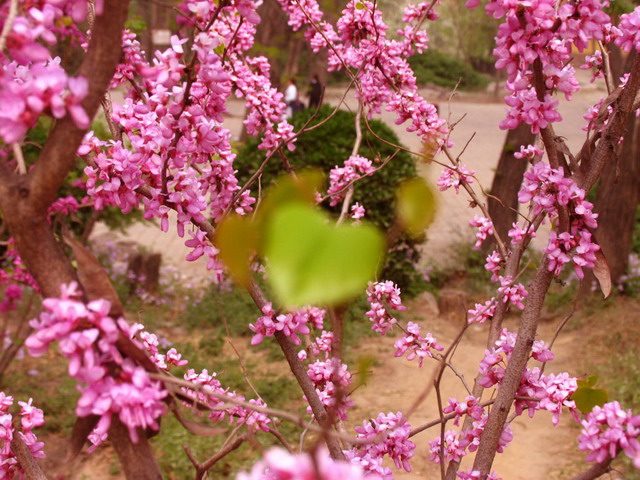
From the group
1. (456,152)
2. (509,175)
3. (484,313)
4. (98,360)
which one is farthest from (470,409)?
(456,152)

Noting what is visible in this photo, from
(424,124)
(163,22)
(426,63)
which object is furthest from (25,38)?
(426,63)

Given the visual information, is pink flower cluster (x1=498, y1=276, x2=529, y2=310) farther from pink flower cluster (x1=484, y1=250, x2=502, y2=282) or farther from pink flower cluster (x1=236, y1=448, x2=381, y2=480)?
pink flower cluster (x1=236, y1=448, x2=381, y2=480)

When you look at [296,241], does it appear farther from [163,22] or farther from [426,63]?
[426,63]

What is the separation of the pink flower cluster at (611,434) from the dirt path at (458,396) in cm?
269

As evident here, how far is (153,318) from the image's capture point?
6.88 meters

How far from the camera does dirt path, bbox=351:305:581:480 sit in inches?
171

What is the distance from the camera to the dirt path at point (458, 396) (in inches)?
171

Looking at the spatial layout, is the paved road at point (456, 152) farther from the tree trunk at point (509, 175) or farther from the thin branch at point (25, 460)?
the thin branch at point (25, 460)

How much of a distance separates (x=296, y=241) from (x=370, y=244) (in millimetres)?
55

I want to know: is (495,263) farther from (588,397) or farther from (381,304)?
(588,397)

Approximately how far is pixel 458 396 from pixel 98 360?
4.45 m

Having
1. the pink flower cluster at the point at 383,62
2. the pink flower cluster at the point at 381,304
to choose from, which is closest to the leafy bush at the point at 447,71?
the pink flower cluster at the point at 383,62

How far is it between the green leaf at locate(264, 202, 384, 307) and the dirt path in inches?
142

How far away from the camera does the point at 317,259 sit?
50 cm
